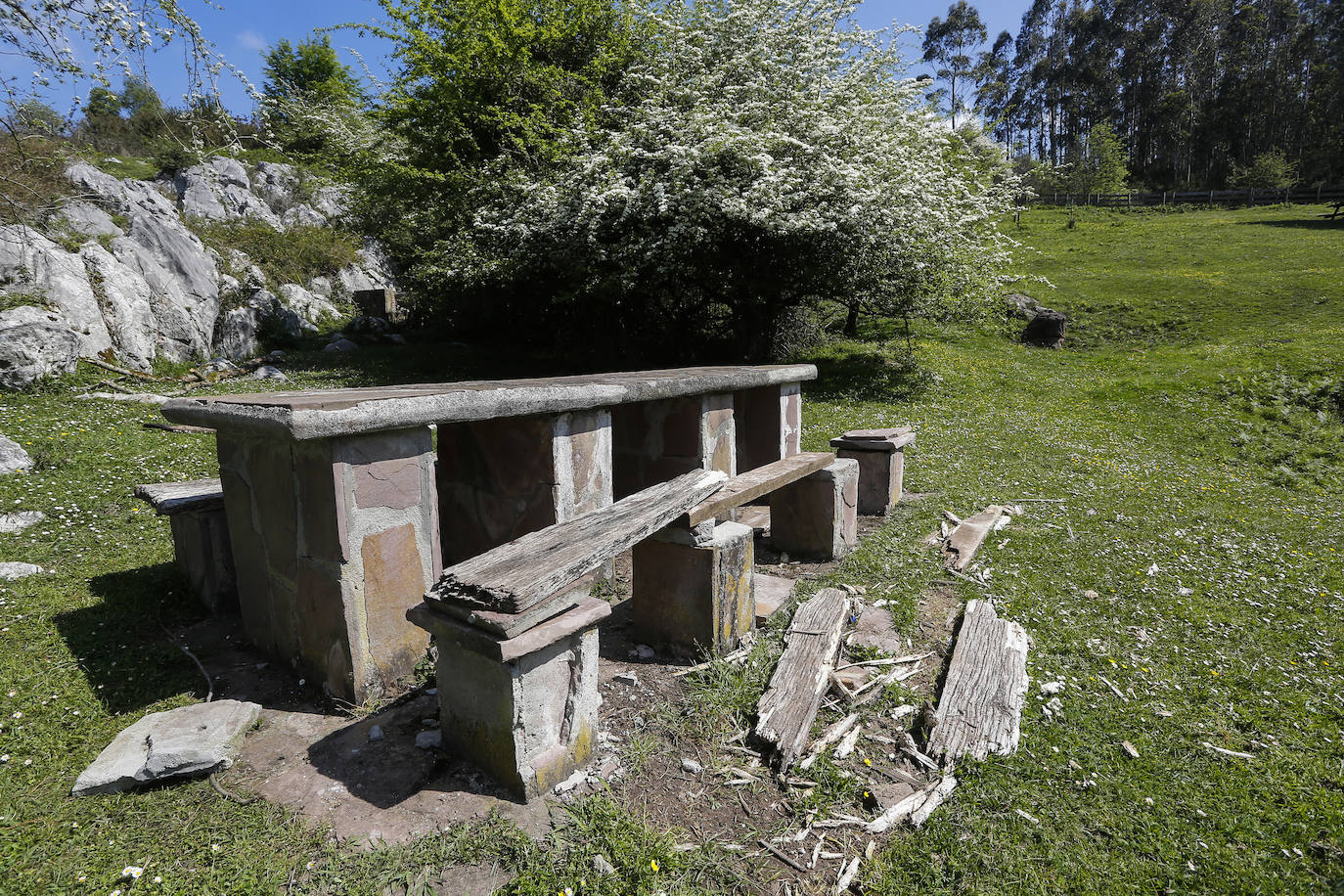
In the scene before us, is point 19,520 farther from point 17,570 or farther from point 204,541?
point 204,541

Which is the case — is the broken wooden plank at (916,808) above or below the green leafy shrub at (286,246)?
below

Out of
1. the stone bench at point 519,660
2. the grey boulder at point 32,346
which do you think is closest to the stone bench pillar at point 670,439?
the stone bench at point 519,660

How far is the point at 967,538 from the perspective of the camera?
19.7ft

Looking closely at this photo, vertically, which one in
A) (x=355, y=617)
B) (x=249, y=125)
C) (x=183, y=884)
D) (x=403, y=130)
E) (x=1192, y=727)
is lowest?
(x=1192, y=727)

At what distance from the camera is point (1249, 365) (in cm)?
1300

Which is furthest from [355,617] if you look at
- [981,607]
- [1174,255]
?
[1174,255]

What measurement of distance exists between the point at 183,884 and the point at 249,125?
26429 mm

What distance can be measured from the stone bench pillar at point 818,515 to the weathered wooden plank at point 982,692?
1.31 meters

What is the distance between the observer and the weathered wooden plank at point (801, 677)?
3150 mm

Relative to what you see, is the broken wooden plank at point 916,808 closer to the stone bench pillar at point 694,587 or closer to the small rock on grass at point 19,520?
the stone bench pillar at point 694,587

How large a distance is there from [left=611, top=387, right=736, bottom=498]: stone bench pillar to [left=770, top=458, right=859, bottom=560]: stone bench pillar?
0.58 m

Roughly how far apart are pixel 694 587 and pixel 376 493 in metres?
1.78

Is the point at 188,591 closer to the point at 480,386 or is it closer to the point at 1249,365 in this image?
the point at 480,386

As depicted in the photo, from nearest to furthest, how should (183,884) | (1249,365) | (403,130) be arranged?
(183,884)
(1249,365)
(403,130)
